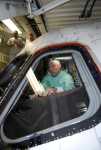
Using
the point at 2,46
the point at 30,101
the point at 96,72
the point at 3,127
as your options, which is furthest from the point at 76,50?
the point at 2,46

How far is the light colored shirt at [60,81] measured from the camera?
327 cm

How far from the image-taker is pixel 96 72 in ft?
9.87

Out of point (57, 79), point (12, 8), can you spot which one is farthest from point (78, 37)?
point (12, 8)

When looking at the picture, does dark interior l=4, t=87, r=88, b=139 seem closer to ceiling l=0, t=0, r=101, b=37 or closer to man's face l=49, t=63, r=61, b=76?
man's face l=49, t=63, r=61, b=76

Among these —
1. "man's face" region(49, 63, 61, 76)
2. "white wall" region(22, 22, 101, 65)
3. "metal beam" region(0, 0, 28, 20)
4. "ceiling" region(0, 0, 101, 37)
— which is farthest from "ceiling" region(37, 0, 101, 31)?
"man's face" region(49, 63, 61, 76)

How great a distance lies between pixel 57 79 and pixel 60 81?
50mm

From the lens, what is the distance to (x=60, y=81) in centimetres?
336

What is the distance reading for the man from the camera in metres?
3.26

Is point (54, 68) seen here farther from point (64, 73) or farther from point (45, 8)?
point (45, 8)

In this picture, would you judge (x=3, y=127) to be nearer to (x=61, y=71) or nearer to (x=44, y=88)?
(x=44, y=88)

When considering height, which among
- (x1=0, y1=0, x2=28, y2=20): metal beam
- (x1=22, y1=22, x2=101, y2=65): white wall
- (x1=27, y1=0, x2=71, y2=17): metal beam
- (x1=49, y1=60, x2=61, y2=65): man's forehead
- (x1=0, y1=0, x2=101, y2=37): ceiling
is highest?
(x1=0, y1=0, x2=28, y2=20): metal beam

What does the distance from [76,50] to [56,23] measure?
6.48 feet

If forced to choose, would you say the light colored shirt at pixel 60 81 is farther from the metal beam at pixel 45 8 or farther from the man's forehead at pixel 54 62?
the metal beam at pixel 45 8

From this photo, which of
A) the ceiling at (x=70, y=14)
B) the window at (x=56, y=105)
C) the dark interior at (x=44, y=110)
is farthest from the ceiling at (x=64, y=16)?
the dark interior at (x=44, y=110)
